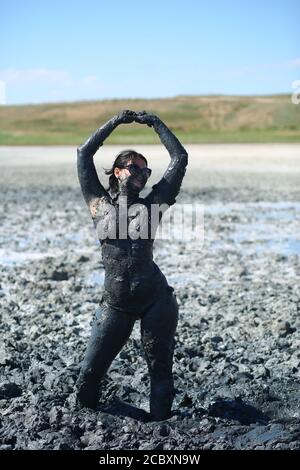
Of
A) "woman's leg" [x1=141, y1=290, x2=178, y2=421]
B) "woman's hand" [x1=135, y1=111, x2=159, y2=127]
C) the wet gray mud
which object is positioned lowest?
the wet gray mud

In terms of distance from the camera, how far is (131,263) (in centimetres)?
505

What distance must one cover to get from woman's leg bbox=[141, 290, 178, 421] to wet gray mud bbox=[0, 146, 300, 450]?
0.14 metres

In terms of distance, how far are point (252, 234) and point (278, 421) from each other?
8289mm

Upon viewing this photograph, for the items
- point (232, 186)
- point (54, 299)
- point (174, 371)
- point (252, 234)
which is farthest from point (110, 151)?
point (174, 371)

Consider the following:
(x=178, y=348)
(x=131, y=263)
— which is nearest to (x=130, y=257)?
(x=131, y=263)

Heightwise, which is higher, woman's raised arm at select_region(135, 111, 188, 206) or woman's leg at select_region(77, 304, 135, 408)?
woman's raised arm at select_region(135, 111, 188, 206)

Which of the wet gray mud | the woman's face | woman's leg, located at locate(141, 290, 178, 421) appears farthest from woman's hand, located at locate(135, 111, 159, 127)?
the wet gray mud

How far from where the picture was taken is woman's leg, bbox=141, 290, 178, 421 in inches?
201

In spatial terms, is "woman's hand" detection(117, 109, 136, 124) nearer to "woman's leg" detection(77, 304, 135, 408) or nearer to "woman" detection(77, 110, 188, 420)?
"woman" detection(77, 110, 188, 420)

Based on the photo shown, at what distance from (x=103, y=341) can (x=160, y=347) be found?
38 centimetres

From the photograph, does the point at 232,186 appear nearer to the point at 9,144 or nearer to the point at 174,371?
the point at 174,371

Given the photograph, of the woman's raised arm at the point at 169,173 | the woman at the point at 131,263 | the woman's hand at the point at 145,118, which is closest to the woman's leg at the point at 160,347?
the woman at the point at 131,263

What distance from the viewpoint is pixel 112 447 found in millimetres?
4820

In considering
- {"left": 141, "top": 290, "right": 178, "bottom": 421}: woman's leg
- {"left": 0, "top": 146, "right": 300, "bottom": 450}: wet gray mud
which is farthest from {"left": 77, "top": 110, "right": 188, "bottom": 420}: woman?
{"left": 0, "top": 146, "right": 300, "bottom": 450}: wet gray mud
